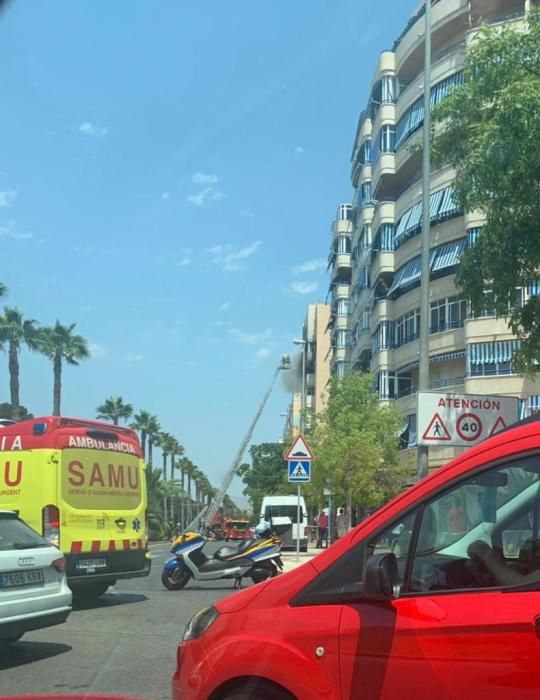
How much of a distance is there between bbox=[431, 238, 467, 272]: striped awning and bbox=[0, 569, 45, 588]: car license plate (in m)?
31.0

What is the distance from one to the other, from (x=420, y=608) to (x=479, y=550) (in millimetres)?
388

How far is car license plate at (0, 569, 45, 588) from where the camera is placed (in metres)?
7.59

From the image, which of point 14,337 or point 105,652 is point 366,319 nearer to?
point 14,337

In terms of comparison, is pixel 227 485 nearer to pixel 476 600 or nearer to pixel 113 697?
pixel 113 697

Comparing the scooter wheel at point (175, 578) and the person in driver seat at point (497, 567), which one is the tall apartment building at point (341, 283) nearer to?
the scooter wheel at point (175, 578)

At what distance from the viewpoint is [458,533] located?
3553mm

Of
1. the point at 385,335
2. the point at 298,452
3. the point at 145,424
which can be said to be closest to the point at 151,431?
the point at 145,424

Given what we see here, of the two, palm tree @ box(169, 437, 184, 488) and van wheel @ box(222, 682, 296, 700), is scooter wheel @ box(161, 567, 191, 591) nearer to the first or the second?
van wheel @ box(222, 682, 296, 700)

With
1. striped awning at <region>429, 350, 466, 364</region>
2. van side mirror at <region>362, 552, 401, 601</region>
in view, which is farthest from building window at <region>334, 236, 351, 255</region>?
van side mirror at <region>362, 552, 401, 601</region>

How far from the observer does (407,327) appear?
42.6 metres

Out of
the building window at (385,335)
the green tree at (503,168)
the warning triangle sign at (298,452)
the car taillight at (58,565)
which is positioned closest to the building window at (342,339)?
the building window at (385,335)

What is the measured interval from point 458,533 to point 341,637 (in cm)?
67

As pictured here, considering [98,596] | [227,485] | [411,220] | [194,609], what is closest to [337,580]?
[194,609]

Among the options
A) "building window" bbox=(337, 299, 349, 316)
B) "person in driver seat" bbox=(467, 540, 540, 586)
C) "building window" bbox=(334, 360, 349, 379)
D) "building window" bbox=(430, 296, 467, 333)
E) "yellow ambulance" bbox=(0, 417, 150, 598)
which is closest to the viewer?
"person in driver seat" bbox=(467, 540, 540, 586)
